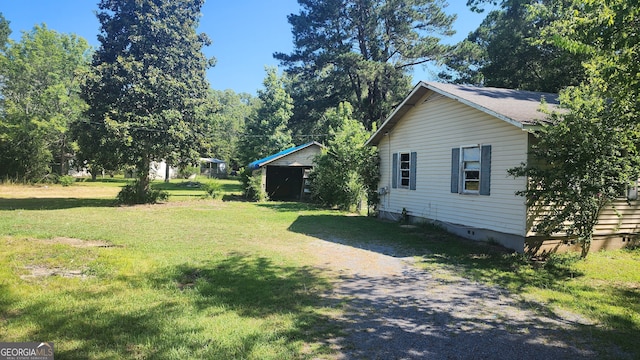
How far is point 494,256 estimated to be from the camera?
27.6 ft

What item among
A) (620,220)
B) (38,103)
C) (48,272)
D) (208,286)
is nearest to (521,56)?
(620,220)

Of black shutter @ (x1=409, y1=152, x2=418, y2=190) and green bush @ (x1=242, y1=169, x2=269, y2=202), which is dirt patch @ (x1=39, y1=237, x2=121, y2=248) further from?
green bush @ (x1=242, y1=169, x2=269, y2=202)

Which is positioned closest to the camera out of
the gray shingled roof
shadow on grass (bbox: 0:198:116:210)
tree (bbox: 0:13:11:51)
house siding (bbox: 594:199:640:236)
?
the gray shingled roof

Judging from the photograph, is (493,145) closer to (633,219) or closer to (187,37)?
(633,219)

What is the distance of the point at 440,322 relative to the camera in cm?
461

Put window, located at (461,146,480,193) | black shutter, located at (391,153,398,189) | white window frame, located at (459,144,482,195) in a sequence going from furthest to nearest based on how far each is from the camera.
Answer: black shutter, located at (391,153,398,189)
window, located at (461,146,480,193)
white window frame, located at (459,144,482,195)

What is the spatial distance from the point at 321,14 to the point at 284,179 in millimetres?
12820

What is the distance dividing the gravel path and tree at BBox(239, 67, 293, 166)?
106 ft

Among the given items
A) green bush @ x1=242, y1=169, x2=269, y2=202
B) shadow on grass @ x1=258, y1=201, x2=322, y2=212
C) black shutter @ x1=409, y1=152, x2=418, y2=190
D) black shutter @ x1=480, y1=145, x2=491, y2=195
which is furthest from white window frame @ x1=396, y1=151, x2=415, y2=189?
green bush @ x1=242, y1=169, x2=269, y2=202

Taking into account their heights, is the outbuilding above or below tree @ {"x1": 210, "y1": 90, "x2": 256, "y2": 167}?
below

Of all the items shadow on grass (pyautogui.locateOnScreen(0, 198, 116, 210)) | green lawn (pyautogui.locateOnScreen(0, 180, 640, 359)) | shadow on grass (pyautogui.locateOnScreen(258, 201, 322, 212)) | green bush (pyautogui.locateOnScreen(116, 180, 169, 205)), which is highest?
green bush (pyautogui.locateOnScreen(116, 180, 169, 205))

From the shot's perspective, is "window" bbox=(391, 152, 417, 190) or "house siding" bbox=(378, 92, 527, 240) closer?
"house siding" bbox=(378, 92, 527, 240)

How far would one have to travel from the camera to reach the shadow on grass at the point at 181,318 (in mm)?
3648

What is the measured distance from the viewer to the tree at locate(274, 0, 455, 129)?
1061 inches
